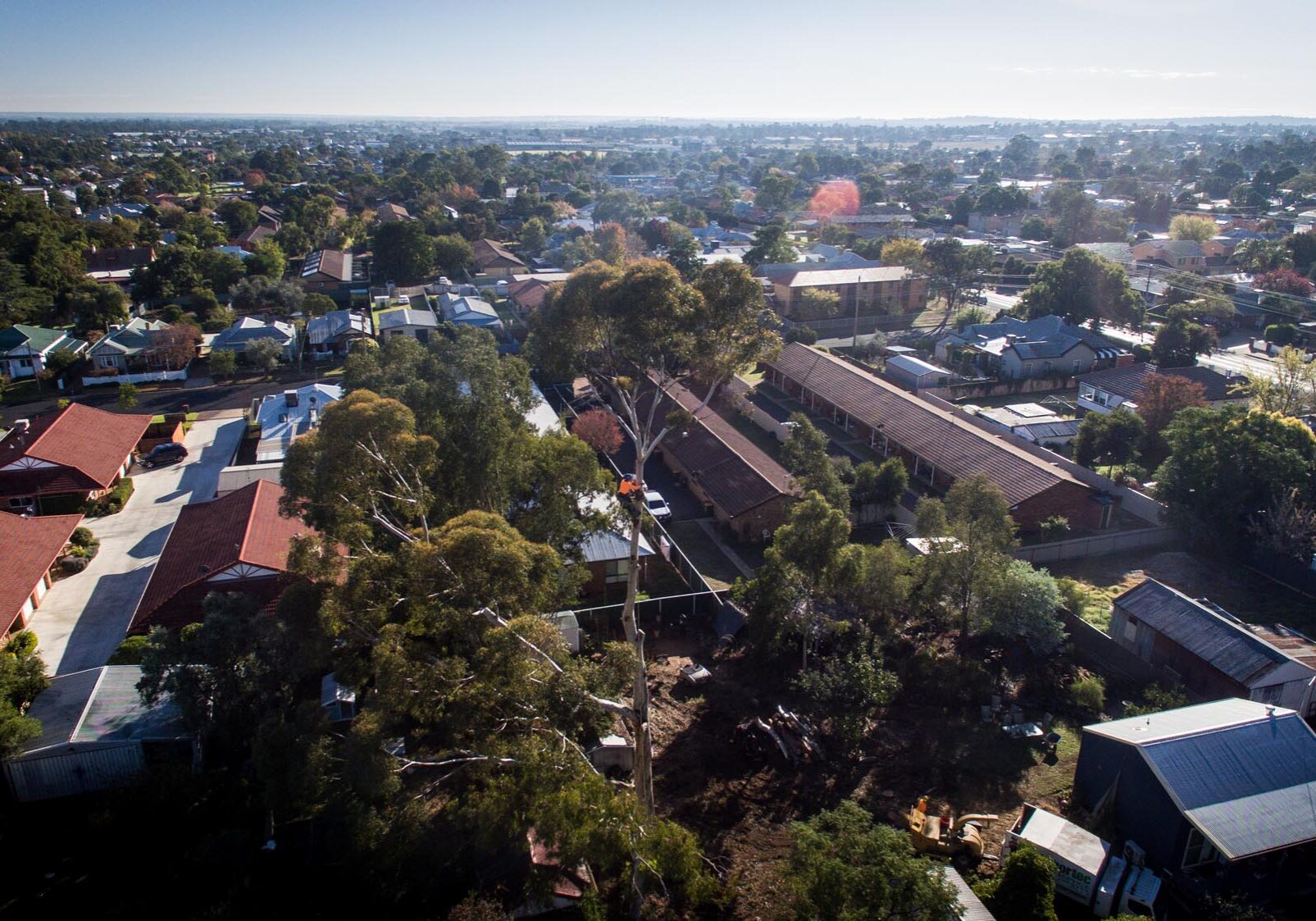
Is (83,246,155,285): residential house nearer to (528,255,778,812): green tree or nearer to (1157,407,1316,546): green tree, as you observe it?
(528,255,778,812): green tree

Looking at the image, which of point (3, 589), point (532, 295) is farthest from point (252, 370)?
point (3, 589)

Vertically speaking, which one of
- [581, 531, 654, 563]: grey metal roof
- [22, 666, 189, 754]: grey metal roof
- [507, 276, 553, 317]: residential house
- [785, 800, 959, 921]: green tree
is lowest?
[22, 666, 189, 754]: grey metal roof

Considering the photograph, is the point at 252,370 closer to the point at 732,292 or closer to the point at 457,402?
the point at 457,402

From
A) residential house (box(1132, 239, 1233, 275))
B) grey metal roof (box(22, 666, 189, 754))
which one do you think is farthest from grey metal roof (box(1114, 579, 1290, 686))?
residential house (box(1132, 239, 1233, 275))

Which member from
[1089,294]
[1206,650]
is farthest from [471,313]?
[1206,650]

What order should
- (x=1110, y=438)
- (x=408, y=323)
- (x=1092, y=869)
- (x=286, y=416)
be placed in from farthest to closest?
(x=408, y=323)
(x=286, y=416)
(x=1110, y=438)
(x=1092, y=869)

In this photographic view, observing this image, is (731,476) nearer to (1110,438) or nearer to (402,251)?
(1110,438)
